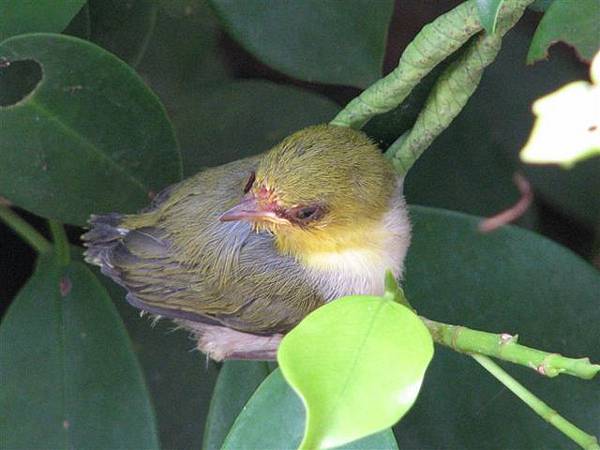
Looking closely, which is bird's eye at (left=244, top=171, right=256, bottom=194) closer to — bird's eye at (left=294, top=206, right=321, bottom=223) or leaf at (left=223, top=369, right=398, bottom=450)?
bird's eye at (left=294, top=206, right=321, bottom=223)

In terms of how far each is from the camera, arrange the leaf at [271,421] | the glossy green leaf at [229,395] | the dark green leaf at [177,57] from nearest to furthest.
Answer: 1. the leaf at [271,421]
2. the glossy green leaf at [229,395]
3. the dark green leaf at [177,57]

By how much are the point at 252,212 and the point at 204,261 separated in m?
0.18

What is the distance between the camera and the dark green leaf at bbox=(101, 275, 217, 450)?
157 cm

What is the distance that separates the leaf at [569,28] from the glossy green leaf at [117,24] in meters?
0.68

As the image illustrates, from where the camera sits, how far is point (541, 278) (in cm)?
127

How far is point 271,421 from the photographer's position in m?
0.95

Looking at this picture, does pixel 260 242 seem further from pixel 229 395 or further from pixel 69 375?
pixel 69 375

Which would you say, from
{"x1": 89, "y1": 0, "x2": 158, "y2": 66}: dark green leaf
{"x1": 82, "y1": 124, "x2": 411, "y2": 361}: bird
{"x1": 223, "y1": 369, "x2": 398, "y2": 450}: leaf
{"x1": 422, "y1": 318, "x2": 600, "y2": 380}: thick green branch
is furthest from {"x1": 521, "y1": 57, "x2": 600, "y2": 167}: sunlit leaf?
{"x1": 89, "y1": 0, "x2": 158, "y2": 66}: dark green leaf

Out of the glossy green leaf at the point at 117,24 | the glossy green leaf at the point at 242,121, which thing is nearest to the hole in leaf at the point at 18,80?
the glossy green leaf at the point at 117,24

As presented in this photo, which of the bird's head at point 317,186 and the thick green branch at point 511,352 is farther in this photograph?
the bird's head at point 317,186

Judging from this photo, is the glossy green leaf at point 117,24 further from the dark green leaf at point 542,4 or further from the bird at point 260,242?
the dark green leaf at point 542,4

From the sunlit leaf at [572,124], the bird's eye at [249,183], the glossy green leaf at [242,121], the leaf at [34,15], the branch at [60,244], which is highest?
the leaf at [34,15]

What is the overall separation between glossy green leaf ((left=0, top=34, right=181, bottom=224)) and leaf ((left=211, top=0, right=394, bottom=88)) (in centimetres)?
19

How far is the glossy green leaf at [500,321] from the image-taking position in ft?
4.05
